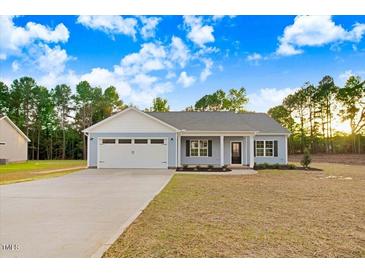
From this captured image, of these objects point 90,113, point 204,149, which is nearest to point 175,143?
point 204,149

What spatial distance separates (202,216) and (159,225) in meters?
1.04

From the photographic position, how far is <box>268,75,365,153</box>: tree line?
3073 centimetres

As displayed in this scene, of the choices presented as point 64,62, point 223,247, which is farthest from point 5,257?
point 64,62

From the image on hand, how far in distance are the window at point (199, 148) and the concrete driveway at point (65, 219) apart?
10.2 meters

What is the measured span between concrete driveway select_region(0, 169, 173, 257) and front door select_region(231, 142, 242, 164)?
37.2ft

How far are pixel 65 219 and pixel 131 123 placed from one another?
42.0 ft

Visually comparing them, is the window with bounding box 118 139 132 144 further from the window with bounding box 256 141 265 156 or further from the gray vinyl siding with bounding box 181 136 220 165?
the window with bounding box 256 141 265 156

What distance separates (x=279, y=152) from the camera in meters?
19.4

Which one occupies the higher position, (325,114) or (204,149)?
(325,114)

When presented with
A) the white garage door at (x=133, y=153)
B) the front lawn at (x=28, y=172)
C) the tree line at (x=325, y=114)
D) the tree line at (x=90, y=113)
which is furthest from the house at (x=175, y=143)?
the tree line at (x=90, y=113)

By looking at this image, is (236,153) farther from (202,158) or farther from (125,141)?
(125,141)

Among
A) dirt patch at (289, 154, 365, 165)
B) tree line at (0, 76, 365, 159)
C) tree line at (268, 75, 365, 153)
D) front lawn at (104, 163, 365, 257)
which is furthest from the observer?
tree line at (0, 76, 365, 159)

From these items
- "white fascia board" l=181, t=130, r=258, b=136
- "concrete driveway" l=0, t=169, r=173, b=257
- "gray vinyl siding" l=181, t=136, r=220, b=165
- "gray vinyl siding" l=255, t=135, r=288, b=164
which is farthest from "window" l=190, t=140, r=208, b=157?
"concrete driveway" l=0, t=169, r=173, b=257

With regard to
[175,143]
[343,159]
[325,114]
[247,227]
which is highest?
[325,114]
